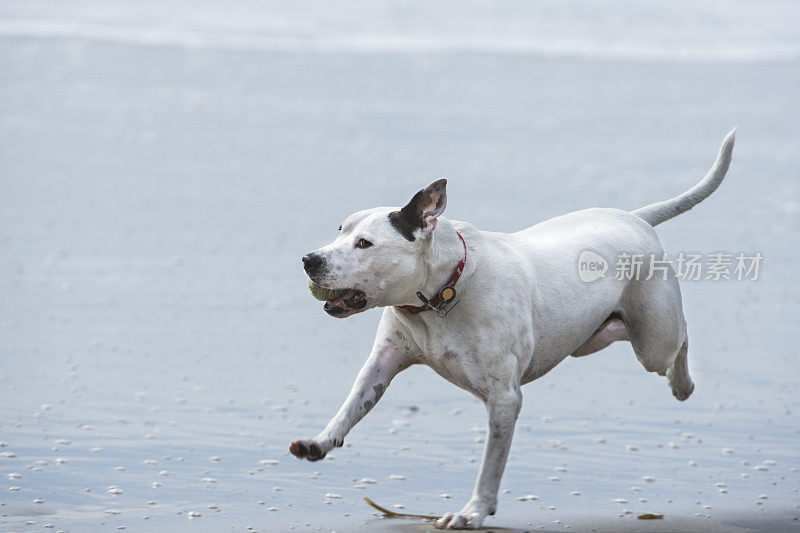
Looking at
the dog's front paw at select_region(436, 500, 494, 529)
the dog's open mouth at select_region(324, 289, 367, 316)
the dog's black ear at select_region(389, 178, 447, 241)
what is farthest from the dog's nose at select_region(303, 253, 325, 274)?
the dog's front paw at select_region(436, 500, 494, 529)

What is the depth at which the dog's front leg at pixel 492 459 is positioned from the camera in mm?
5113

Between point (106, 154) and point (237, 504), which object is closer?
point (237, 504)

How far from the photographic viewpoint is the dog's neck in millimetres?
4965

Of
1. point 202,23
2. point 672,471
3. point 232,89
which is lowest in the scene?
point 672,471

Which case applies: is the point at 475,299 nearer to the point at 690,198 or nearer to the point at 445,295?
the point at 445,295

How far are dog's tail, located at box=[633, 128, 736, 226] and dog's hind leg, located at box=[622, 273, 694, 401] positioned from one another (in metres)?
0.58

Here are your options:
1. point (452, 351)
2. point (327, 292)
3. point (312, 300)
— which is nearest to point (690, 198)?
point (452, 351)

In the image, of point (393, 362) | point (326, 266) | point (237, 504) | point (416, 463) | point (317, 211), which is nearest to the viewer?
point (326, 266)

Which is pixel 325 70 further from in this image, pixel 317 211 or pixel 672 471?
pixel 672 471

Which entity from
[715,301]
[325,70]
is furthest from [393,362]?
[325,70]

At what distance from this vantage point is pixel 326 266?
15.7ft

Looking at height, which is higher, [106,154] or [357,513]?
[106,154]

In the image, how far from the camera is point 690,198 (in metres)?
6.60

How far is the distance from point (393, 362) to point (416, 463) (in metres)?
1.14
